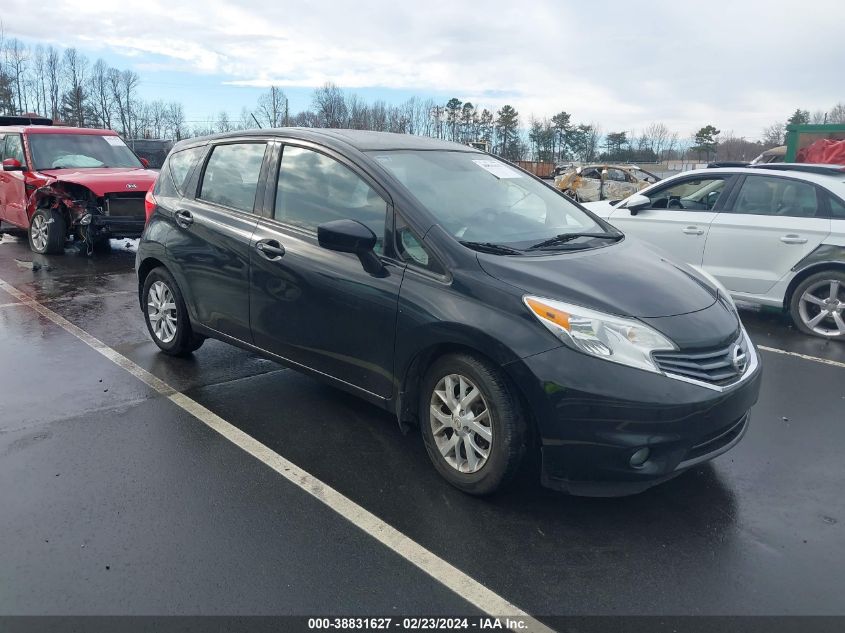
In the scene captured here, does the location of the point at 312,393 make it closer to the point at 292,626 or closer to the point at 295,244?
the point at 295,244

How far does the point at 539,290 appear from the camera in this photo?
3.33 meters

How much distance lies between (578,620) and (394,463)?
150cm

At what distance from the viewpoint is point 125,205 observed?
1022cm

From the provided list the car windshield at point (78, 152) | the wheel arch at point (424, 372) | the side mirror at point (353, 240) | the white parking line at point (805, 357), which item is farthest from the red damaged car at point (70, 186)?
the white parking line at point (805, 357)

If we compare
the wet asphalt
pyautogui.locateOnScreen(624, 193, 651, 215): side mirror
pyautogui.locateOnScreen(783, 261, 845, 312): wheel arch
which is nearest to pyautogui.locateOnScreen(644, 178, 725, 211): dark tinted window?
pyautogui.locateOnScreen(624, 193, 651, 215): side mirror

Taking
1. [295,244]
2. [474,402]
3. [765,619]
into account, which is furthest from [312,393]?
[765,619]

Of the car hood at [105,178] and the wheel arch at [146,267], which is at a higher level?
the car hood at [105,178]

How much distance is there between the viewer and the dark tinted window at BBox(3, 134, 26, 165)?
11227 mm

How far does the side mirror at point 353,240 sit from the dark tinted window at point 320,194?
0.43 ft

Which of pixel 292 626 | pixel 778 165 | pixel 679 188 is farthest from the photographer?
pixel 679 188

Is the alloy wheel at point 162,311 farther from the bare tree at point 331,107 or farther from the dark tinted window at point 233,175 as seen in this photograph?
the bare tree at point 331,107

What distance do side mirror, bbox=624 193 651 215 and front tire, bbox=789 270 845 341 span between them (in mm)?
1780

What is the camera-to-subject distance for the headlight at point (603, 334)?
313 cm

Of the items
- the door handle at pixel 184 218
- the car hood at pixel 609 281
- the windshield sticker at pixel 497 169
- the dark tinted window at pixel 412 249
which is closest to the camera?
the car hood at pixel 609 281
